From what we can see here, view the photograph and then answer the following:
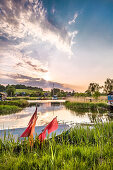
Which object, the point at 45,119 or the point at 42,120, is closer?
the point at 42,120

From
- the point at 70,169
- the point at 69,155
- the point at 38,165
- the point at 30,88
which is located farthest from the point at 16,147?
the point at 30,88

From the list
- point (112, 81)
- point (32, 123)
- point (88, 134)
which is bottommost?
point (88, 134)

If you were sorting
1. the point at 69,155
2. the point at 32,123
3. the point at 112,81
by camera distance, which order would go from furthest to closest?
the point at 112,81, the point at 69,155, the point at 32,123

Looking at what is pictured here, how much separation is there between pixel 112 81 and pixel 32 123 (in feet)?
119

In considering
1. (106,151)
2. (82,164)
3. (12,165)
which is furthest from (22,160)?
(106,151)

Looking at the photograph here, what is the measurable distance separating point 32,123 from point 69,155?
71cm

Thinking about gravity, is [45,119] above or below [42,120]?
below

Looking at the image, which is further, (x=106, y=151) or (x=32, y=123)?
(x=106, y=151)

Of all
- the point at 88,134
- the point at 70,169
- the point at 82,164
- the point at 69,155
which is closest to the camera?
the point at 70,169

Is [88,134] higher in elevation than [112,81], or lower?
lower

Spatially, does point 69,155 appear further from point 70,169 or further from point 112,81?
point 112,81

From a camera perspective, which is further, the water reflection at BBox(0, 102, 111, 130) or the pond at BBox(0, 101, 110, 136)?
the water reflection at BBox(0, 102, 111, 130)

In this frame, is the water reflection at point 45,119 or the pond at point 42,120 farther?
the water reflection at point 45,119

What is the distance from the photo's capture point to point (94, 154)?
6.05 ft
